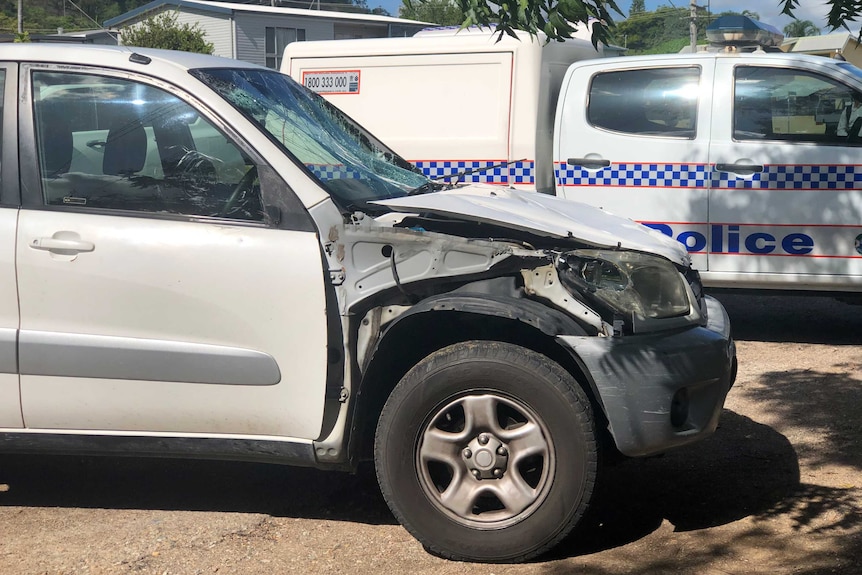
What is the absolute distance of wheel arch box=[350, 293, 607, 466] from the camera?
365cm

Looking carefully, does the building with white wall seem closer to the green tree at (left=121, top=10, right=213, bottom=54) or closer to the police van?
the green tree at (left=121, top=10, right=213, bottom=54)

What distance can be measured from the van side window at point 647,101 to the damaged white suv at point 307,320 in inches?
141

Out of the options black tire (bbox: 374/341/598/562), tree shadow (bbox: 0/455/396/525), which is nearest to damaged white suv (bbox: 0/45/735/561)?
black tire (bbox: 374/341/598/562)

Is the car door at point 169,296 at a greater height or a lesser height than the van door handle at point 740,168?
lesser

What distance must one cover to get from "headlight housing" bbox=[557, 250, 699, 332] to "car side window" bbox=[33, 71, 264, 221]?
4.08 feet

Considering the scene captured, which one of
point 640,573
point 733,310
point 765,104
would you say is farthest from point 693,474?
point 733,310

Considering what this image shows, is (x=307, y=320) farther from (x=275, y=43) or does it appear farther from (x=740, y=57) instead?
(x=275, y=43)

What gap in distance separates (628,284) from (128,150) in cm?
194

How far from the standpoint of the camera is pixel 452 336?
3947mm

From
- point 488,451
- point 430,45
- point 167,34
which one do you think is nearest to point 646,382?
point 488,451

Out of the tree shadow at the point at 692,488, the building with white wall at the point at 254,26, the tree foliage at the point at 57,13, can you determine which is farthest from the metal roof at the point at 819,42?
the tree foliage at the point at 57,13

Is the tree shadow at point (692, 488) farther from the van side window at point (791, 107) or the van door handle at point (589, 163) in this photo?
the van door handle at point (589, 163)

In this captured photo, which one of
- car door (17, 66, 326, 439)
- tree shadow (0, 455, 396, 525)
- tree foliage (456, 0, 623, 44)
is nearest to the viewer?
tree foliage (456, 0, 623, 44)

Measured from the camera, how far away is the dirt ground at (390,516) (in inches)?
150
